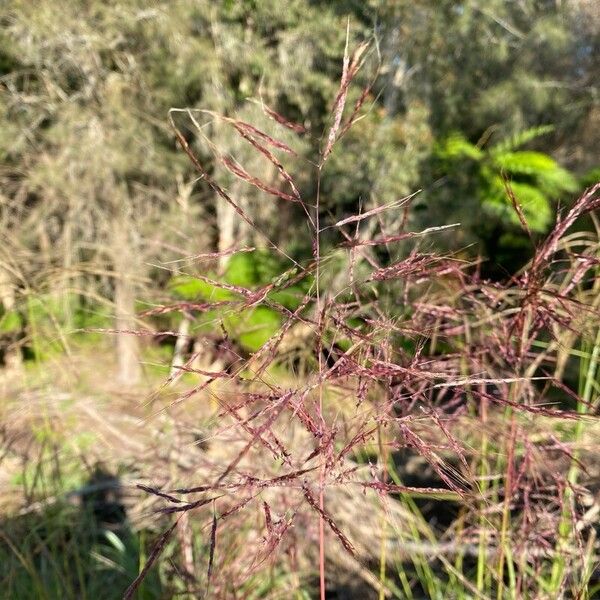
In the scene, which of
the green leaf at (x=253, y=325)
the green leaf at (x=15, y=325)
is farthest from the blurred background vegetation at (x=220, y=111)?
the green leaf at (x=15, y=325)

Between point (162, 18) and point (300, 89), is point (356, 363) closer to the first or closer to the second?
point (162, 18)

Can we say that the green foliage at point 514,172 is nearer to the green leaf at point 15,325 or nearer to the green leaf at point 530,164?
the green leaf at point 530,164

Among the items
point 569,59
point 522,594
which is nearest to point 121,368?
point 522,594

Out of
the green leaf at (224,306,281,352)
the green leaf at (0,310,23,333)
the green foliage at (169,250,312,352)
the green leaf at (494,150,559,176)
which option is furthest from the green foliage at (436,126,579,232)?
the green leaf at (0,310,23,333)

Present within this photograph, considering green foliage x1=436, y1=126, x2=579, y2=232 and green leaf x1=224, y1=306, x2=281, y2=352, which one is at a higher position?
green leaf x1=224, y1=306, x2=281, y2=352

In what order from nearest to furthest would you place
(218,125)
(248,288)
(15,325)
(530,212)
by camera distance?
1. (248,288)
2. (15,325)
3. (530,212)
4. (218,125)

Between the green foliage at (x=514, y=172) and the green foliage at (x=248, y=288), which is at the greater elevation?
the green foliage at (x=248, y=288)

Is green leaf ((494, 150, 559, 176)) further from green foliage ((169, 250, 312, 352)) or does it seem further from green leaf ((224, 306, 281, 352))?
green leaf ((224, 306, 281, 352))

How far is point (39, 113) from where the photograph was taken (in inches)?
273

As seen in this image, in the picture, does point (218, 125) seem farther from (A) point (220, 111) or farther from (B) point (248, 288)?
(B) point (248, 288)

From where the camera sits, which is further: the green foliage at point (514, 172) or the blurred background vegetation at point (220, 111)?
the green foliage at point (514, 172)

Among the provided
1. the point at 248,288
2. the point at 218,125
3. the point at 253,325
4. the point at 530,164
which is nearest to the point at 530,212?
the point at 530,164

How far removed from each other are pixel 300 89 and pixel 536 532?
7068 mm

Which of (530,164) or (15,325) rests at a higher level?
(15,325)
